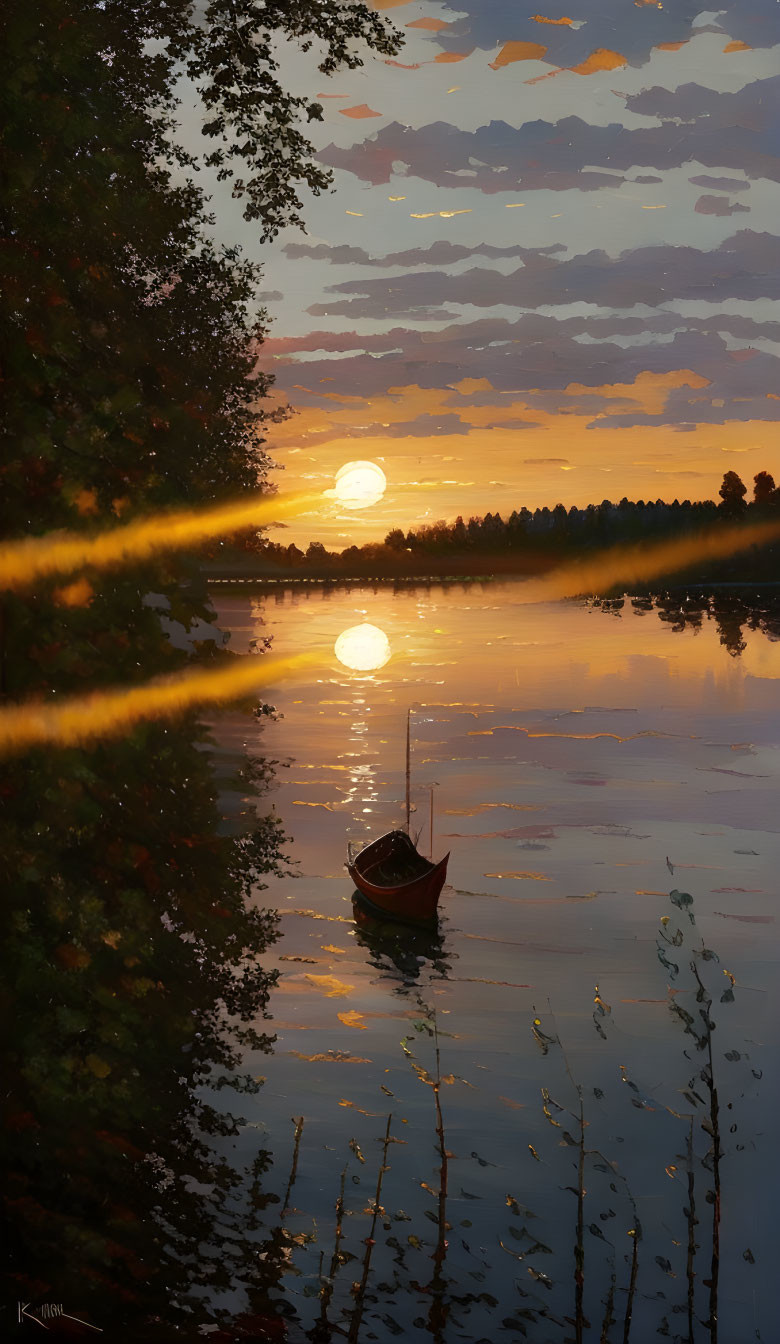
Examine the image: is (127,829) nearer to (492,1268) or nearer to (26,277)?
(26,277)

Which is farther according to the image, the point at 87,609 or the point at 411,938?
the point at 411,938

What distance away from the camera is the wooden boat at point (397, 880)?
89.9 ft

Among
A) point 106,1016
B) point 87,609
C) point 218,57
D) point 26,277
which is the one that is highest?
point 218,57

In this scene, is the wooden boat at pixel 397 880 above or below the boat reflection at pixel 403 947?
above

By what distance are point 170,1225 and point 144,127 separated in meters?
9.76

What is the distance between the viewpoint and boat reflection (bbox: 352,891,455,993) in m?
25.7

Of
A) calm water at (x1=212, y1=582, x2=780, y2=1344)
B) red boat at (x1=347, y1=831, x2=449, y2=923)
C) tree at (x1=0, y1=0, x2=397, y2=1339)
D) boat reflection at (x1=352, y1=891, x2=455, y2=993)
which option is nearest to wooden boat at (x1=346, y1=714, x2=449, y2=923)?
red boat at (x1=347, y1=831, x2=449, y2=923)

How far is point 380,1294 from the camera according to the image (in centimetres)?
1197

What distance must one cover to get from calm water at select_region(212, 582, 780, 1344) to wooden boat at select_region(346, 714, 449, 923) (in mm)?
835

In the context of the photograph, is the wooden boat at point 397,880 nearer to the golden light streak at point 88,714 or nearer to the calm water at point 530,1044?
the calm water at point 530,1044

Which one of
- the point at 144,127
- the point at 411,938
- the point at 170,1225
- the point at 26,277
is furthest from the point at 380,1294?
the point at 411,938
